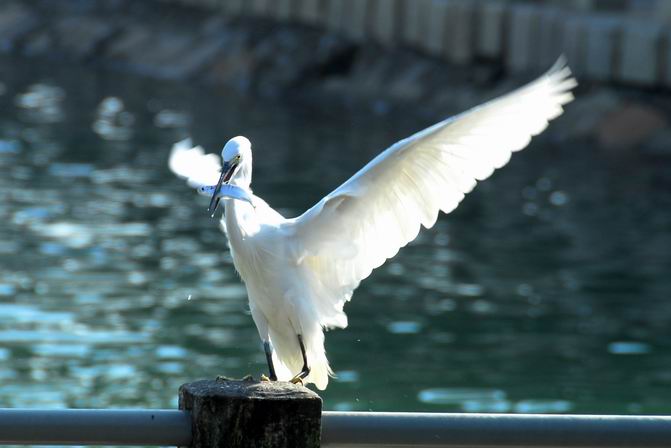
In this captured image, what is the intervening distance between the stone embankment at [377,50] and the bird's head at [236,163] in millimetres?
11839

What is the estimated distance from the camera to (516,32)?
1822 cm

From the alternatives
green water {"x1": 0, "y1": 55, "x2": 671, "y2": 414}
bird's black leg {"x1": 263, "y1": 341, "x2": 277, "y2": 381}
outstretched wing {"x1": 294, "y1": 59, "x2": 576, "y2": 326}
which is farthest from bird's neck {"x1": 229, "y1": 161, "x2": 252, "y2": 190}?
green water {"x1": 0, "y1": 55, "x2": 671, "y2": 414}

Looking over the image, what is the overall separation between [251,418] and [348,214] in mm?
1783

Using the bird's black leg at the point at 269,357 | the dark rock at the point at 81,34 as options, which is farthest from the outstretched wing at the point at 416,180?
the dark rock at the point at 81,34

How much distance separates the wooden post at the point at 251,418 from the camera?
9.13 feet

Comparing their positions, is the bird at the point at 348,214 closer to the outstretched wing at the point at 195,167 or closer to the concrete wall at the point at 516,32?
the outstretched wing at the point at 195,167

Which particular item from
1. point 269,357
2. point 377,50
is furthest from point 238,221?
point 377,50

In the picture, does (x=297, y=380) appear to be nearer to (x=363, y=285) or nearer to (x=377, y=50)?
(x=363, y=285)

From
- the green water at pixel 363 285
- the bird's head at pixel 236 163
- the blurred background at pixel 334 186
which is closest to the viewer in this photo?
the bird's head at pixel 236 163

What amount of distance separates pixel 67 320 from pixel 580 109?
355 inches

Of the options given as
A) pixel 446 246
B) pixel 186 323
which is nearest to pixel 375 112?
pixel 446 246

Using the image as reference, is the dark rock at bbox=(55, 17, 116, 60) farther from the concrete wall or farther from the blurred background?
the concrete wall

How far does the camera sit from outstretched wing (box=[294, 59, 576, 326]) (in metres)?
4.28

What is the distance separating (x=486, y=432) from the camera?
267cm
